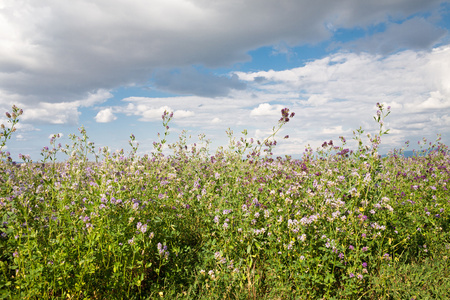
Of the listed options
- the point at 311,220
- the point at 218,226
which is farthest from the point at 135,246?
the point at 311,220

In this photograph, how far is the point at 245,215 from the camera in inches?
158

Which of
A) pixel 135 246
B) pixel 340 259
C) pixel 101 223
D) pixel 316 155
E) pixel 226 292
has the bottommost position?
pixel 226 292

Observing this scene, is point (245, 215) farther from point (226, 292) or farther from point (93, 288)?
point (93, 288)

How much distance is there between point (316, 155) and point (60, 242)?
706 centimetres

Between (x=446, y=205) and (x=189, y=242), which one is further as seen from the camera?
(x=446, y=205)

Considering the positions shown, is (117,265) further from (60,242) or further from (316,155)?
(316,155)

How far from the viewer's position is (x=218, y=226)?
13.1 ft

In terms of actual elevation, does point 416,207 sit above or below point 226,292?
above

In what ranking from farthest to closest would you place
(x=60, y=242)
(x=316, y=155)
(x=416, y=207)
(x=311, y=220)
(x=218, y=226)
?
1. (x=316, y=155)
2. (x=416, y=207)
3. (x=218, y=226)
4. (x=311, y=220)
5. (x=60, y=242)

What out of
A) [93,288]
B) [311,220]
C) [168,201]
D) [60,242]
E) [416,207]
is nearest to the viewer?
[60,242]

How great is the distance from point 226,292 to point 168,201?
5.70 feet

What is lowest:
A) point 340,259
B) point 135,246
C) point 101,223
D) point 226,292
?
point 226,292

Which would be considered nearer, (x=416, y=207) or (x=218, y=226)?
(x=218, y=226)

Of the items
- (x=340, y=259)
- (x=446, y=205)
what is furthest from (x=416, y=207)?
(x=340, y=259)
